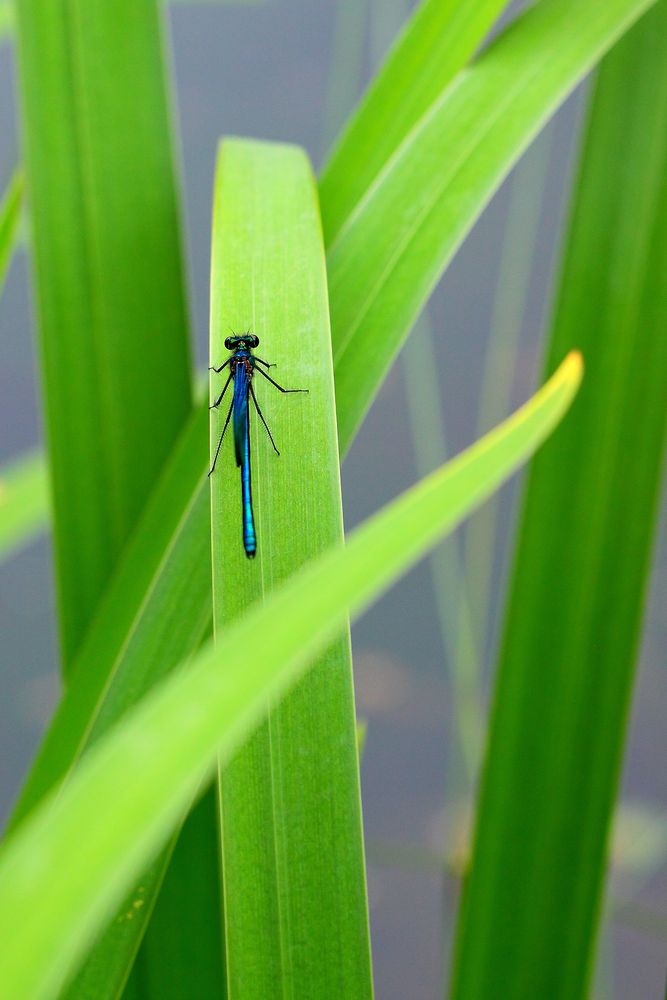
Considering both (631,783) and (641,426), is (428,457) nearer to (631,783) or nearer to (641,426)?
(631,783)

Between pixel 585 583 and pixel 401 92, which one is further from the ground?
pixel 401 92

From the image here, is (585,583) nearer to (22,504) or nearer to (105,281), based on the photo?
(105,281)

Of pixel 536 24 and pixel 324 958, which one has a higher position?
pixel 536 24

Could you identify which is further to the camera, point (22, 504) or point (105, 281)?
point (22, 504)

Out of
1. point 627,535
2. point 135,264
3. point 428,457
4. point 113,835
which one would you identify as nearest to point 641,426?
point 627,535

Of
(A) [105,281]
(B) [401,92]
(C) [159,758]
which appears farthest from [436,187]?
(C) [159,758]
